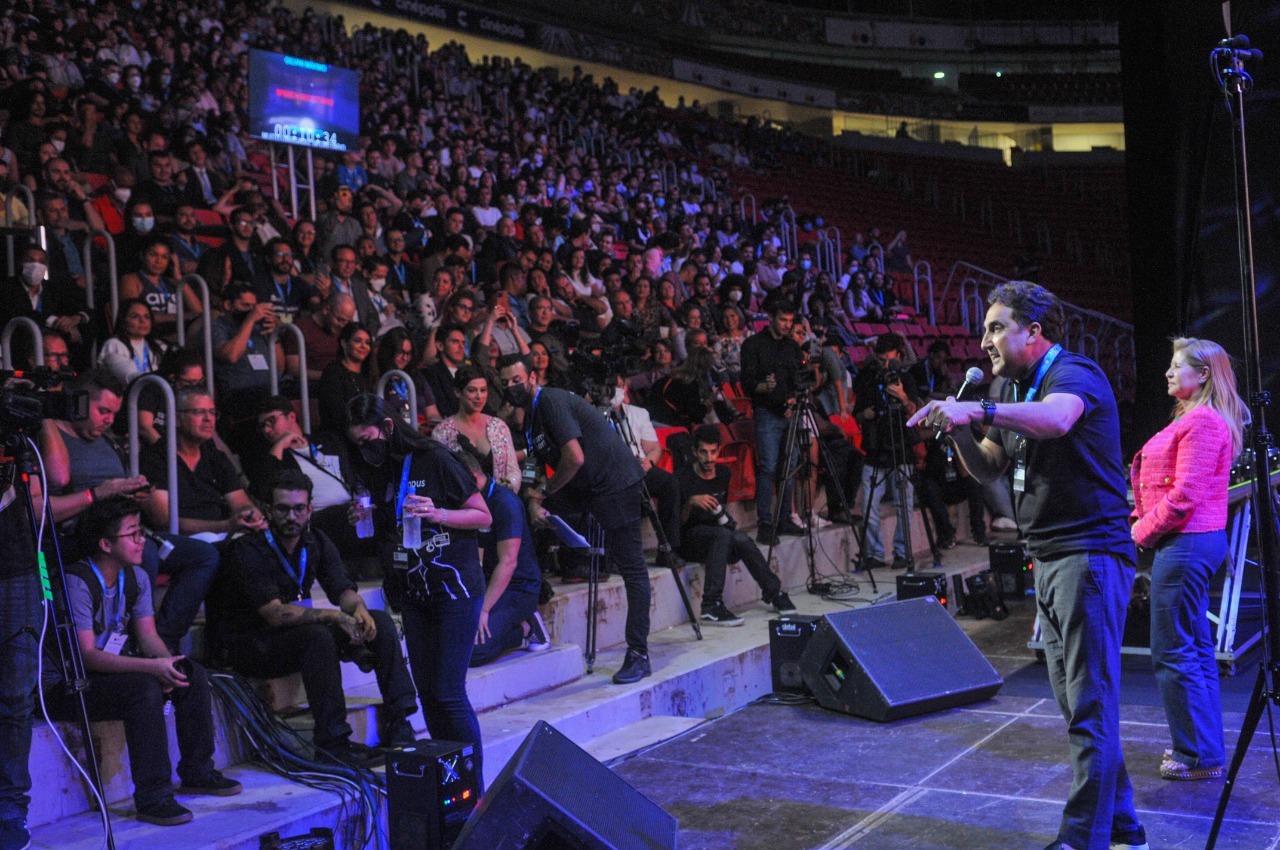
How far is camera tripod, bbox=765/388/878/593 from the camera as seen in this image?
8109 millimetres

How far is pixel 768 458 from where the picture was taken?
8391mm

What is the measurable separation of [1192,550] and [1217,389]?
609 mm

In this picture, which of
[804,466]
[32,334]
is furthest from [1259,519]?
[804,466]

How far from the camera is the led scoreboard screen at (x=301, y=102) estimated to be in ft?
29.2

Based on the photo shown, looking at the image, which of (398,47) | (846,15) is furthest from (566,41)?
(846,15)

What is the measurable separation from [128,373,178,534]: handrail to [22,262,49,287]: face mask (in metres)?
1.94

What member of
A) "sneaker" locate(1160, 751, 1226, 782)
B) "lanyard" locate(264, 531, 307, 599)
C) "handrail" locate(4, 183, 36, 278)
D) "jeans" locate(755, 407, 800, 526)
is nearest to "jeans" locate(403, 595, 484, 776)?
"lanyard" locate(264, 531, 307, 599)

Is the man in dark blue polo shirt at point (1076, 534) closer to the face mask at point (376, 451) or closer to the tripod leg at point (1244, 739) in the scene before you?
the tripod leg at point (1244, 739)

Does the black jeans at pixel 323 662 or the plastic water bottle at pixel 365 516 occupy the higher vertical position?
the plastic water bottle at pixel 365 516

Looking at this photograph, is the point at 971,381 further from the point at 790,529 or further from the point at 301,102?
Answer: the point at 301,102

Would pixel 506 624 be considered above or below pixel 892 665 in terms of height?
above

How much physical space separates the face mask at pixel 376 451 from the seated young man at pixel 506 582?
75 centimetres

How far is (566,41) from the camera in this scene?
76.2 feet

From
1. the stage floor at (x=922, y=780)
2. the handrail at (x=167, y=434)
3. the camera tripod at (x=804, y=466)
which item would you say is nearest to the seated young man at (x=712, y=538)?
the camera tripod at (x=804, y=466)
